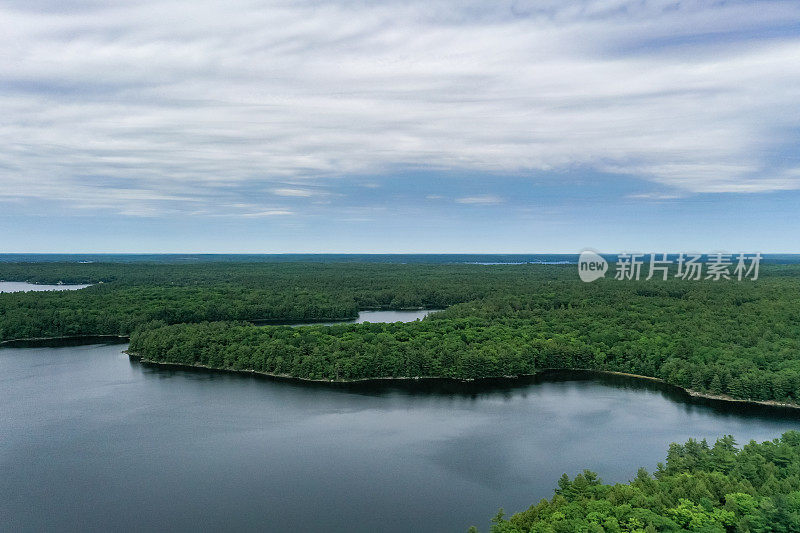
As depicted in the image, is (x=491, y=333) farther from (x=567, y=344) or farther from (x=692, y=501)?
(x=692, y=501)

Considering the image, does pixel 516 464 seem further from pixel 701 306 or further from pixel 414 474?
pixel 701 306

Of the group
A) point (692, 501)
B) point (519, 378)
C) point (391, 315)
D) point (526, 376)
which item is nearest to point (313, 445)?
point (692, 501)

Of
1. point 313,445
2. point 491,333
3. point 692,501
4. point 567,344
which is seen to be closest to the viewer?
point 692,501

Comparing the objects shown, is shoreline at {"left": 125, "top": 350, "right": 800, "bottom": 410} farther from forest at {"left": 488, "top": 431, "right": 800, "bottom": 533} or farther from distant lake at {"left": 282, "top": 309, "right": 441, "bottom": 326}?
distant lake at {"left": 282, "top": 309, "right": 441, "bottom": 326}

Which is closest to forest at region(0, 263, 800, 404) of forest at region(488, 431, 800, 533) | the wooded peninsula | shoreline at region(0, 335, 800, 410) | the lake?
the wooded peninsula

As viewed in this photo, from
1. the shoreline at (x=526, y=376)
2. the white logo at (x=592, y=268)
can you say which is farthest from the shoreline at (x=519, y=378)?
the white logo at (x=592, y=268)

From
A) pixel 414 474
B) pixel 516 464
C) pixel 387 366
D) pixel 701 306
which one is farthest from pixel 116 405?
pixel 701 306
